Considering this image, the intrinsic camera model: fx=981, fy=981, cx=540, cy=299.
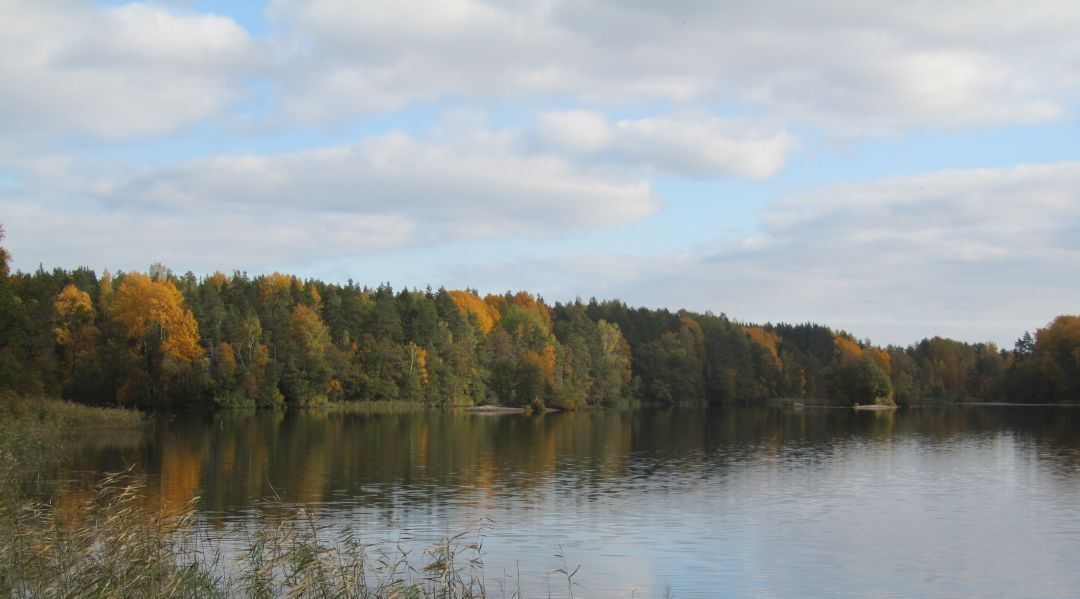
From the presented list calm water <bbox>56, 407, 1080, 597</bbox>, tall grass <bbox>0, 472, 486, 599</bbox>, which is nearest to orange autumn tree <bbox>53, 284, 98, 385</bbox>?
calm water <bbox>56, 407, 1080, 597</bbox>

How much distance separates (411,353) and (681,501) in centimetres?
9028

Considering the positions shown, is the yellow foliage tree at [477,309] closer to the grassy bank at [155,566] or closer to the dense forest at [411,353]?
the dense forest at [411,353]

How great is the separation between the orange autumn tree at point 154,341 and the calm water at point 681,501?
110 ft

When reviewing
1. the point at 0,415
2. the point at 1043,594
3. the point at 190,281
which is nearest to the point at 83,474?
the point at 0,415

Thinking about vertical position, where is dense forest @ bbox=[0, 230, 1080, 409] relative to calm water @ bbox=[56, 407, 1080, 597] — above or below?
above

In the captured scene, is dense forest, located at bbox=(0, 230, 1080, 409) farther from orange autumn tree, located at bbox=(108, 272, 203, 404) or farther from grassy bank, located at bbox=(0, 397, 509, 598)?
grassy bank, located at bbox=(0, 397, 509, 598)

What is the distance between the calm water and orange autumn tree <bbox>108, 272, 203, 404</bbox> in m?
33.5

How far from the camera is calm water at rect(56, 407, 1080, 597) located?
21.7 m

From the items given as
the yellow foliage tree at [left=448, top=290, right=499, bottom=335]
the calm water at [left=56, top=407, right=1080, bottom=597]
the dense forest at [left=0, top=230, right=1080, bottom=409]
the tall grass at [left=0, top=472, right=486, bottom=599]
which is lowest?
the calm water at [left=56, top=407, right=1080, bottom=597]

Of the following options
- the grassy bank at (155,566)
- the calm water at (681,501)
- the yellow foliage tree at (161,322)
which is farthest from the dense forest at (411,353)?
the grassy bank at (155,566)

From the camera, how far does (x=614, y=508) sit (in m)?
30.9

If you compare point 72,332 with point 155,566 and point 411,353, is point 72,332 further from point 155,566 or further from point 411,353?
point 155,566

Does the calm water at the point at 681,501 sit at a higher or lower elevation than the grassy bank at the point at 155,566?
lower

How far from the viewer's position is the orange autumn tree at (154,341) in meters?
97.4
